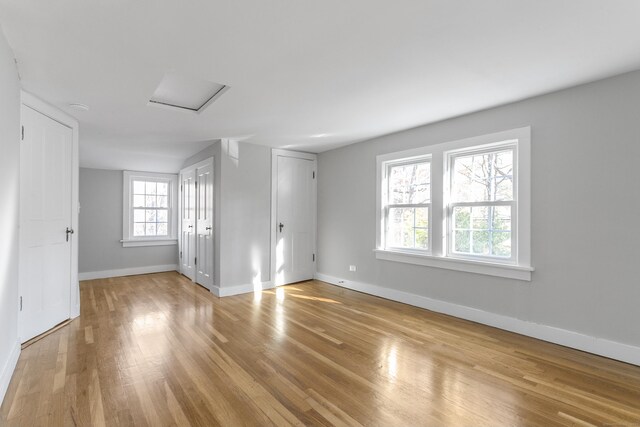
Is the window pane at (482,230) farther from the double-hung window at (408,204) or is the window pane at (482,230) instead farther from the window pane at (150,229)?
the window pane at (150,229)

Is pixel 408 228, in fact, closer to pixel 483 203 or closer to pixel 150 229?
pixel 483 203

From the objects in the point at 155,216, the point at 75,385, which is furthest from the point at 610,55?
the point at 155,216

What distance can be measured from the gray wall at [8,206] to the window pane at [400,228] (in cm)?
401

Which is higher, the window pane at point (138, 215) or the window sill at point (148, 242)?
the window pane at point (138, 215)

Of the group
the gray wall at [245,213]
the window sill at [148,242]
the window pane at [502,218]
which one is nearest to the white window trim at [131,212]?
the window sill at [148,242]

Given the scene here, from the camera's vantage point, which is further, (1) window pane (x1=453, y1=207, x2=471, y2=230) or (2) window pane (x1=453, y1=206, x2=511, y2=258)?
(1) window pane (x1=453, y1=207, x2=471, y2=230)

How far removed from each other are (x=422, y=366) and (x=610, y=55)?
8.86 feet

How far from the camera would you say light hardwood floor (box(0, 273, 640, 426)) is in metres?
1.88

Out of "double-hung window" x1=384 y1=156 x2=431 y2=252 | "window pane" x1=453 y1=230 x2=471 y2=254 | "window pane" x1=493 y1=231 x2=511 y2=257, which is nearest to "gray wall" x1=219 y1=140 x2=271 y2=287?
"double-hung window" x1=384 y1=156 x2=431 y2=252

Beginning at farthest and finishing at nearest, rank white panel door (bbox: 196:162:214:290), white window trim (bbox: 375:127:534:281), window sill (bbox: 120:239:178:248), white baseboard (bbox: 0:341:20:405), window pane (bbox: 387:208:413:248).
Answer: window sill (bbox: 120:239:178:248)
white panel door (bbox: 196:162:214:290)
window pane (bbox: 387:208:413:248)
white window trim (bbox: 375:127:534:281)
white baseboard (bbox: 0:341:20:405)

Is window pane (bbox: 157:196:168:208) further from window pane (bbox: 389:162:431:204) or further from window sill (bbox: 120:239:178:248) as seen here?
window pane (bbox: 389:162:431:204)

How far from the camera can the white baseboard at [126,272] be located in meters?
6.05

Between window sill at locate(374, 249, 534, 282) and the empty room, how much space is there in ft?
0.08

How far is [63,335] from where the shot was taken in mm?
3137
